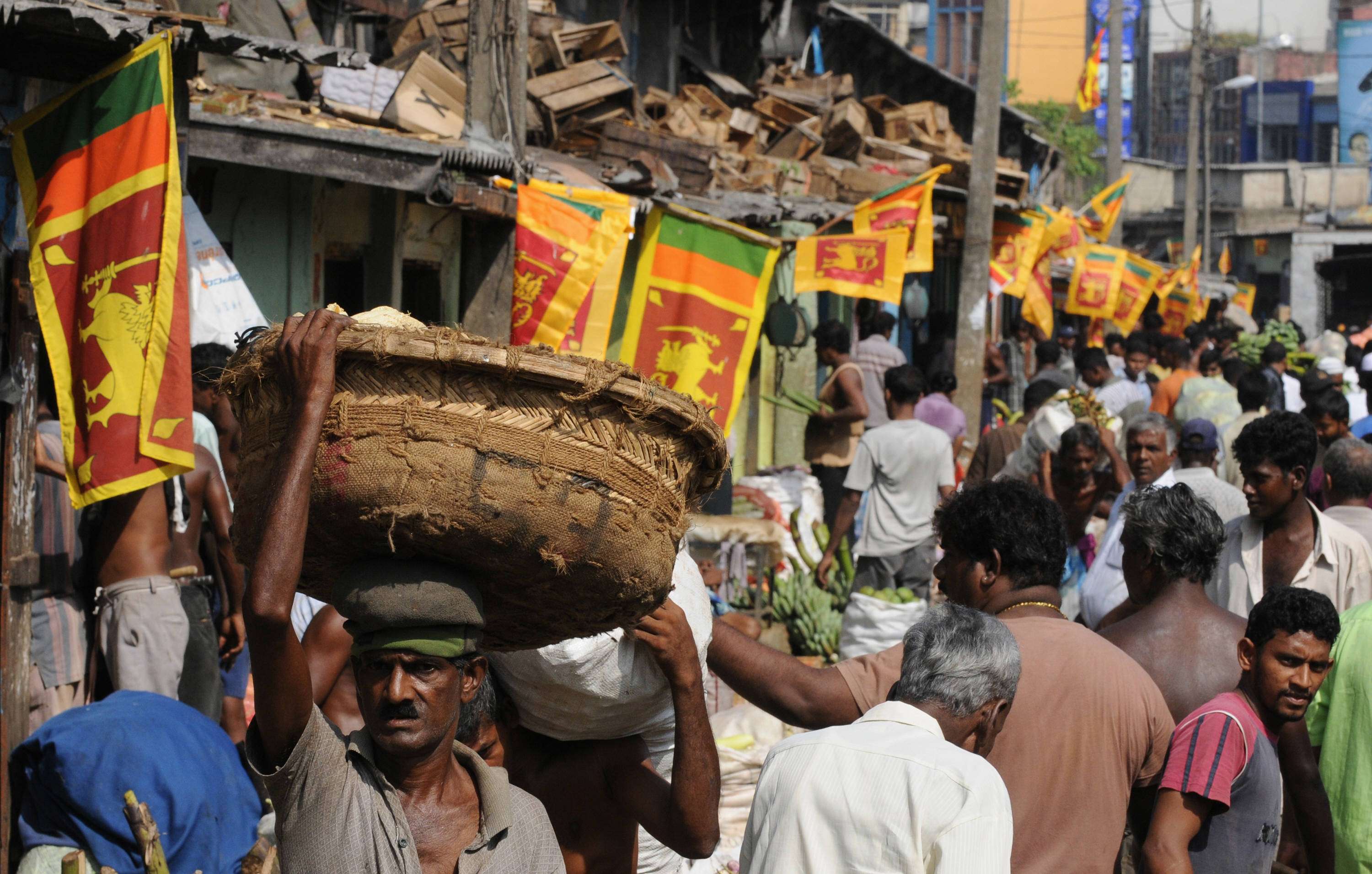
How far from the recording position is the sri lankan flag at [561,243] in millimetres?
7383

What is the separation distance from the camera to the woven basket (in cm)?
211

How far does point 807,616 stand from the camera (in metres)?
9.20

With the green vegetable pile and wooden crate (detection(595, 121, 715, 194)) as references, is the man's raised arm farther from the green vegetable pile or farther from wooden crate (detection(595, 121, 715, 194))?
the green vegetable pile

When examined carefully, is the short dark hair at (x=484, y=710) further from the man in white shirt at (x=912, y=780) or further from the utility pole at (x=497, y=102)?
the utility pole at (x=497, y=102)

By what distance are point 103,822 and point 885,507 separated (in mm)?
4978

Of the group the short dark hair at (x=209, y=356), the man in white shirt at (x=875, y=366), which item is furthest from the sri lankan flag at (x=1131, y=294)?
the short dark hair at (x=209, y=356)

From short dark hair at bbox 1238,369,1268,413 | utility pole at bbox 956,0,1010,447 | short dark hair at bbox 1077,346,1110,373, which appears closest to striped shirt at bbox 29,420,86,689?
short dark hair at bbox 1238,369,1268,413

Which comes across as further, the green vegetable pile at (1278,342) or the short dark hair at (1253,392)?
the green vegetable pile at (1278,342)

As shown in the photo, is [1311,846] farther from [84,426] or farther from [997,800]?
[84,426]

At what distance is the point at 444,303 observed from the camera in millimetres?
9648

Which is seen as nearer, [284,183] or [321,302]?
[284,183]

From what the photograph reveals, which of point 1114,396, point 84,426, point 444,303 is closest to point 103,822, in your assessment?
point 84,426

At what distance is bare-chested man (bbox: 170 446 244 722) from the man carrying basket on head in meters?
3.46

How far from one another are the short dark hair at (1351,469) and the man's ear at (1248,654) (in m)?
2.33
